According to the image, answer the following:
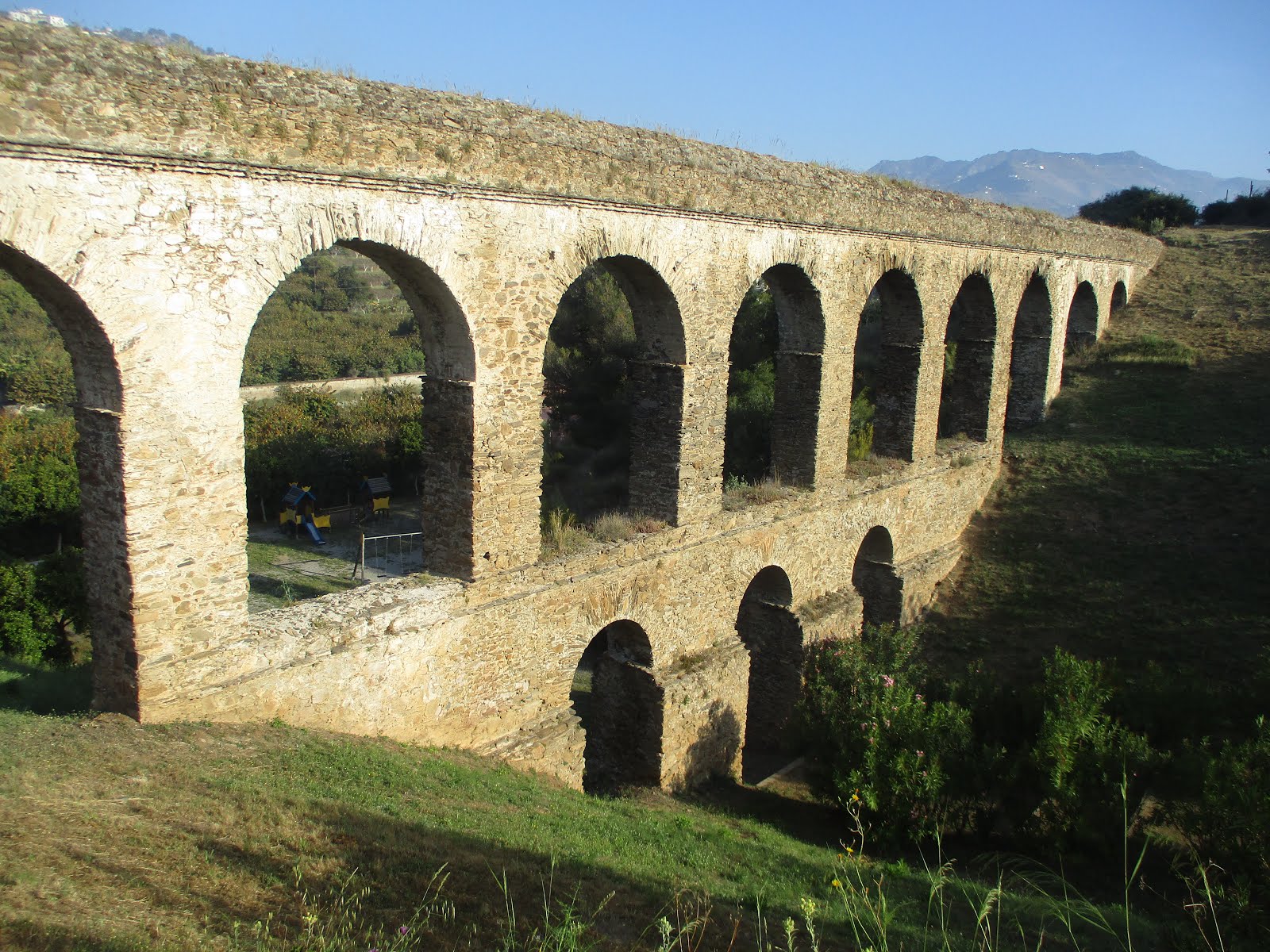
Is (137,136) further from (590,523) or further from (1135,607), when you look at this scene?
(1135,607)

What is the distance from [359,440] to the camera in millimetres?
24891

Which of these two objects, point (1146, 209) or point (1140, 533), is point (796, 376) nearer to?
point (1140, 533)

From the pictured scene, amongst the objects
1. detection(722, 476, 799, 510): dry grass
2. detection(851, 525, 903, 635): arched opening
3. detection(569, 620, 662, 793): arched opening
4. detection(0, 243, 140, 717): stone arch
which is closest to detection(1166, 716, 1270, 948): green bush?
detection(569, 620, 662, 793): arched opening

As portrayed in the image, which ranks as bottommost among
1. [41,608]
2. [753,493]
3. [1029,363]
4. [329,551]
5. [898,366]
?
[329,551]

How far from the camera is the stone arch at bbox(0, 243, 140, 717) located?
5559 mm

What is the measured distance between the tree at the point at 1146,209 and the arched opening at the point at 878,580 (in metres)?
25.7

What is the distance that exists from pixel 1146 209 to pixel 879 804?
34.5 m

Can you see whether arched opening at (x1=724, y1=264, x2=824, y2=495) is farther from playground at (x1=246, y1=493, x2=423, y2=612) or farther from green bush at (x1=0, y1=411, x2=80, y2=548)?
green bush at (x1=0, y1=411, x2=80, y2=548)

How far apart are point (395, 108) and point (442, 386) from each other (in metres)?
2.14

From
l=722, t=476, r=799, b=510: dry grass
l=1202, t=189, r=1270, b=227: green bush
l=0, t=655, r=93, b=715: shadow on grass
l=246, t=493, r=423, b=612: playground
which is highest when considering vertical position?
l=1202, t=189, r=1270, b=227: green bush

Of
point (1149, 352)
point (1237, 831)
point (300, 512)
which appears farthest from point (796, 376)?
point (300, 512)

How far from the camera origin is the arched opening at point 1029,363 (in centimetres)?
1750

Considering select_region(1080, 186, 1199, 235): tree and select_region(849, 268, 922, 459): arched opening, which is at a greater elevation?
select_region(1080, 186, 1199, 235): tree

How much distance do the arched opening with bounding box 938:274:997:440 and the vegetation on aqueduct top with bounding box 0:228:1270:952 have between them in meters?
1.28
